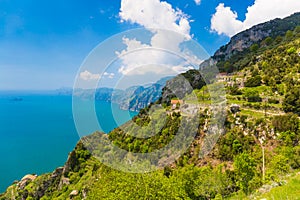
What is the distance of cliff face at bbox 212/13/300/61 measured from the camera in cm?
7575

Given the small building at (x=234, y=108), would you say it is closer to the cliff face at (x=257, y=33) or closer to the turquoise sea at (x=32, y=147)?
the turquoise sea at (x=32, y=147)

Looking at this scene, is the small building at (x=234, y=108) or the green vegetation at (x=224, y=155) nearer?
the green vegetation at (x=224, y=155)

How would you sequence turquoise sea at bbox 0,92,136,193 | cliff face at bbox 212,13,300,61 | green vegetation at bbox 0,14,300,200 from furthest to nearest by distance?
1. cliff face at bbox 212,13,300,61
2. turquoise sea at bbox 0,92,136,193
3. green vegetation at bbox 0,14,300,200

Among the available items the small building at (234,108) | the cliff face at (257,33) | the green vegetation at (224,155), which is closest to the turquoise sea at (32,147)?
the green vegetation at (224,155)

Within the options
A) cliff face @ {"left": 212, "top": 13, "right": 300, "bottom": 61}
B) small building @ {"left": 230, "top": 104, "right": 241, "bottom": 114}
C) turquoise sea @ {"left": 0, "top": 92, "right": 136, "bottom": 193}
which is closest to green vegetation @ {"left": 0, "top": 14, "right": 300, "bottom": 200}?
small building @ {"left": 230, "top": 104, "right": 241, "bottom": 114}

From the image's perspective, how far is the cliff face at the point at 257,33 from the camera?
75750 millimetres

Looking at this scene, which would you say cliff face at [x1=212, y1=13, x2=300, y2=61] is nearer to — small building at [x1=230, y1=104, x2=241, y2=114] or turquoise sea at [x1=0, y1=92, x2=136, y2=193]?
small building at [x1=230, y1=104, x2=241, y2=114]

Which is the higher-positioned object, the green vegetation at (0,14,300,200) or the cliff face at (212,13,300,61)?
the cliff face at (212,13,300,61)

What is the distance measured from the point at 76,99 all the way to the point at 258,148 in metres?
17.5

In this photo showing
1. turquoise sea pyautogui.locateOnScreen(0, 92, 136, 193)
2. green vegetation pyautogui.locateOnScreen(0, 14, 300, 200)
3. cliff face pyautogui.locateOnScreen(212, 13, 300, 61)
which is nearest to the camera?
green vegetation pyautogui.locateOnScreen(0, 14, 300, 200)

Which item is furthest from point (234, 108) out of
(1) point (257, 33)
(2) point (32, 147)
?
(2) point (32, 147)

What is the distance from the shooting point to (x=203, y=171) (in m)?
15.8

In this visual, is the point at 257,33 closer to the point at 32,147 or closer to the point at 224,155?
the point at 224,155

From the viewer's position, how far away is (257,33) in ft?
261
